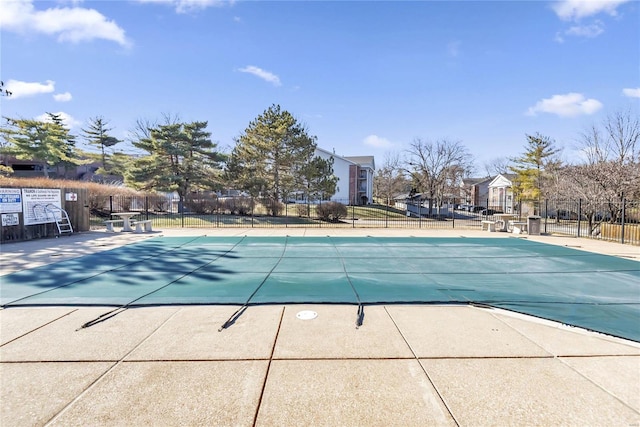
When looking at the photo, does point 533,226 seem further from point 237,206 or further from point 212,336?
point 237,206

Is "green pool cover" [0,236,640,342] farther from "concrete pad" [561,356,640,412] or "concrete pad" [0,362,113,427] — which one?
"concrete pad" [0,362,113,427]

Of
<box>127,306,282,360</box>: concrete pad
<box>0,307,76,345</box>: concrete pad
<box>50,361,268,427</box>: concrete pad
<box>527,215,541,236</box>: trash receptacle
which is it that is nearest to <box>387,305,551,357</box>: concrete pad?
<box>127,306,282,360</box>: concrete pad

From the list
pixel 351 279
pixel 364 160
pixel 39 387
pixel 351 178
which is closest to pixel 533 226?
pixel 351 279

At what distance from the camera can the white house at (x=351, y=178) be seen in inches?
1660

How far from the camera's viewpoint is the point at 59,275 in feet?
21.4

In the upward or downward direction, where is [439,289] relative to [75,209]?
downward

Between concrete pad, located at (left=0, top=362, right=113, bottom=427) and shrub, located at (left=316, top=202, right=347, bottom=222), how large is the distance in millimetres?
20001

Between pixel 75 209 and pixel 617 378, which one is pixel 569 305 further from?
pixel 75 209

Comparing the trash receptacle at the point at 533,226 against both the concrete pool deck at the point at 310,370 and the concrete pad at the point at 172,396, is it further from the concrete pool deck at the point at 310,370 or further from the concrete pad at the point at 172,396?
the concrete pad at the point at 172,396

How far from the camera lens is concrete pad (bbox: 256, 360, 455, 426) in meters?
→ 2.35

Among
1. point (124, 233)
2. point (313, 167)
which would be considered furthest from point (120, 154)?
point (124, 233)

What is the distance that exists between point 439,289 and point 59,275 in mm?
7387

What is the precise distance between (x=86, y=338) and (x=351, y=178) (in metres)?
41.0

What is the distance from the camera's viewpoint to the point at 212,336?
373cm
